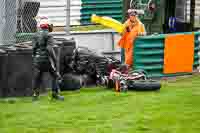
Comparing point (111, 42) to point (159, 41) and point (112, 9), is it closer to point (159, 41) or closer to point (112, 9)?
point (159, 41)

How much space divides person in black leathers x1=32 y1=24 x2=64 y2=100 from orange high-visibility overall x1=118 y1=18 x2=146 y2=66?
12.4 ft

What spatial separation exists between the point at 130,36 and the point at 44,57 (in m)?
3.95

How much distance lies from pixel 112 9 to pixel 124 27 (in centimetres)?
1008

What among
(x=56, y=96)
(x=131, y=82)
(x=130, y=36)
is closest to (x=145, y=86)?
(x=131, y=82)

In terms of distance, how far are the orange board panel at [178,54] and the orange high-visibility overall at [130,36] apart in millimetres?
766

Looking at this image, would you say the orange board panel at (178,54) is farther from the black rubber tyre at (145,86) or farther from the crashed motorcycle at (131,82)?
the black rubber tyre at (145,86)

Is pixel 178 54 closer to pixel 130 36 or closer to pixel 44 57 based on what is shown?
pixel 130 36

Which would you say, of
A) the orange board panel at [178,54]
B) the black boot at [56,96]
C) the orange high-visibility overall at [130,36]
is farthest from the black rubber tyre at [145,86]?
the orange board panel at [178,54]

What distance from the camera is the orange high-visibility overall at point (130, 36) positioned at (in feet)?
55.0

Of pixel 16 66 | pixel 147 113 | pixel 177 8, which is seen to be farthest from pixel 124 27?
pixel 147 113

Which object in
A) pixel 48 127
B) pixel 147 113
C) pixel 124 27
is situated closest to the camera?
pixel 48 127

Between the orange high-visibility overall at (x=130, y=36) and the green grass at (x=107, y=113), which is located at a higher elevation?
the orange high-visibility overall at (x=130, y=36)

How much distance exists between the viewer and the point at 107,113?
11.9m

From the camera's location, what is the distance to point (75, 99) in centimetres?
1349
